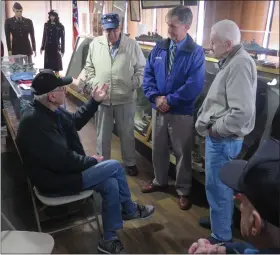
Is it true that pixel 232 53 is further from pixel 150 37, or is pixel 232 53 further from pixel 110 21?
pixel 150 37

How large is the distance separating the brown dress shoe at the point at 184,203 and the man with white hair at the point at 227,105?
0.50 m

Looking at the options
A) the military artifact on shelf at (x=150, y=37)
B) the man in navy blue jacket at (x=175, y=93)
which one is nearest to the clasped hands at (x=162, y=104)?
the man in navy blue jacket at (x=175, y=93)

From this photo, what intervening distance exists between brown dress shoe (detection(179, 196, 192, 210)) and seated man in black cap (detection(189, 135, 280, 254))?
55.0 inches

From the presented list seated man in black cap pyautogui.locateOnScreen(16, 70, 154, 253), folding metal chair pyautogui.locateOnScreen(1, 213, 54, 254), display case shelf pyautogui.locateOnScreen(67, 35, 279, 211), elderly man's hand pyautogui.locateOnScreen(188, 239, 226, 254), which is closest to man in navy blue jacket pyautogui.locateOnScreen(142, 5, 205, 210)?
display case shelf pyautogui.locateOnScreen(67, 35, 279, 211)

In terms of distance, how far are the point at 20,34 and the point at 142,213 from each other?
4.42 ft

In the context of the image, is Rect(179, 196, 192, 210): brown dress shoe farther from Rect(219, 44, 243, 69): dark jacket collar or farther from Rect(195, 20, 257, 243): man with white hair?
Rect(219, 44, 243, 69): dark jacket collar

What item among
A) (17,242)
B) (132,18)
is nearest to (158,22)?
(132,18)

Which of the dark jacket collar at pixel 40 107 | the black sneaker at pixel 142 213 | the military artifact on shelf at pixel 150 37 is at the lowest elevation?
the black sneaker at pixel 142 213

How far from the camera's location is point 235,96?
159 centimetres

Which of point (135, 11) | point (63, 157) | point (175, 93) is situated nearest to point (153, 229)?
point (63, 157)

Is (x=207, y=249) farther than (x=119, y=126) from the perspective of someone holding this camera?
No

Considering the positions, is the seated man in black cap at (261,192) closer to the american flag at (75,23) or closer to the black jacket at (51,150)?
the black jacket at (51,150)

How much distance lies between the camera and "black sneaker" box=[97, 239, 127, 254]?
1.88 m

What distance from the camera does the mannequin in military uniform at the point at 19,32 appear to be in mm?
1626
